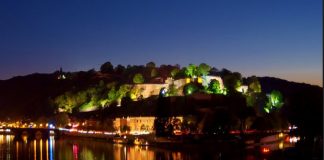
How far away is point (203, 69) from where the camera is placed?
284 feet

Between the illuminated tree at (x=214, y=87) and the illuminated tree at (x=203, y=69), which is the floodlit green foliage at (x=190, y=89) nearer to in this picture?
the illuminated tree at (x=214, y=87)

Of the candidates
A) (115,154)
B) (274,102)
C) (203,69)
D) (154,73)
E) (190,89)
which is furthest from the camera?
(154,73)

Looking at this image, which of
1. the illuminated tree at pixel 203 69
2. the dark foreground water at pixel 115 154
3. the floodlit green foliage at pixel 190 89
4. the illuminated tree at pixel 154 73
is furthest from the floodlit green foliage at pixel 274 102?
the illuminated tree at pixel 154 73

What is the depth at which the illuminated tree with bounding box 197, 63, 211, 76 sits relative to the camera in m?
85.7

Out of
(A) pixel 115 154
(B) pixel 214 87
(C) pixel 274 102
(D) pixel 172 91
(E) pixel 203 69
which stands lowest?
(A) pixel 115 154

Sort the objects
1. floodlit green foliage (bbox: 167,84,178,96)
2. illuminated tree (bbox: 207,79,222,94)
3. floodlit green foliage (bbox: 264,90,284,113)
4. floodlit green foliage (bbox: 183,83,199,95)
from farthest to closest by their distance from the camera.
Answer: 1. floodlit green foliage (bbox: 167,84,178,96)
2. illuminated tree (bbox: 207,79,222,94)
3. floodlit green foliage (bbox: 264,90,284,113)
4. floodlit green foliage (bbox: 183,83,199,95)

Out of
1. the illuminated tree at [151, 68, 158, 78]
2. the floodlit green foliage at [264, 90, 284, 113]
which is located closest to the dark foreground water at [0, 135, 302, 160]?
the floodlit green foliage at [264, 90, 284, 113]

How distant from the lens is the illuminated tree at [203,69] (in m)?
85.7

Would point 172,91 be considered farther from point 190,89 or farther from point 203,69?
point 203,69

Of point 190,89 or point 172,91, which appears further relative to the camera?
point 172,91

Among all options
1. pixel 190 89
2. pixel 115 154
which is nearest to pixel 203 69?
pixel 190 89

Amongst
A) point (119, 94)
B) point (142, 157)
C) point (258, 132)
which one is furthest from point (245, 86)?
point (142, 157)

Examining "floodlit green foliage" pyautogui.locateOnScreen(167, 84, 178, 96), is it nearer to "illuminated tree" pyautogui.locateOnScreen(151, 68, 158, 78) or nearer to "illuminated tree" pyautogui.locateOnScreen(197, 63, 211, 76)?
"illuminated tree" pyautogui.locateOnScreen(197, 63, 211, 76)

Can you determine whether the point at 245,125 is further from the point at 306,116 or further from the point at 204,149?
the point at 306,116
